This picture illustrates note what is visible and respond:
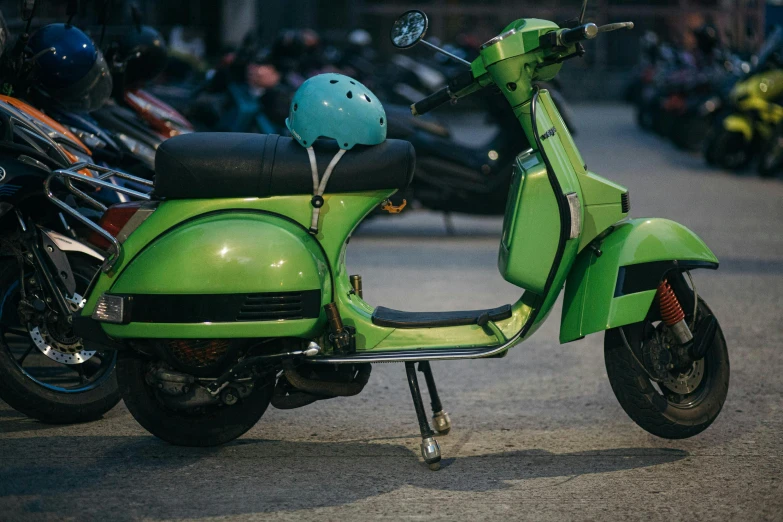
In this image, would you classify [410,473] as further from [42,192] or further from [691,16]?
[691,16]

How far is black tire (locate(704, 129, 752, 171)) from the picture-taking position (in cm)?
1309

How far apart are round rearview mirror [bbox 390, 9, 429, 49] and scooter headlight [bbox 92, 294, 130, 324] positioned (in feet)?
4.20

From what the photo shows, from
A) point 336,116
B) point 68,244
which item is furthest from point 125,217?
point 336,116

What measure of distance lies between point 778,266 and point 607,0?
20.8 metres

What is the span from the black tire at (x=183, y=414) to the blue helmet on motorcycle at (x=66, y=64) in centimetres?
197

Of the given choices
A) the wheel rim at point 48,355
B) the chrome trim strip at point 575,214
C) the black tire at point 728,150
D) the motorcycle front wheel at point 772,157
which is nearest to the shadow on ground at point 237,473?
the wheel rim at point 48,355

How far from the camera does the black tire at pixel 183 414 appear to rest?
399 cm

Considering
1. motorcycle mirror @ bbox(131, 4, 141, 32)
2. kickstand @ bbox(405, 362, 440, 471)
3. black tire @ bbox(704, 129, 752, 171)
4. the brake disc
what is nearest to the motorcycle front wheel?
black tire @ bbox(704, 129, 752, 171)

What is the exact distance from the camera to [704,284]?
7172 millimetres

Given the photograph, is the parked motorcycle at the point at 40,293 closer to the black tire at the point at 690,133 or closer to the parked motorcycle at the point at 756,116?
the parked motorcycle at the point at 756,116

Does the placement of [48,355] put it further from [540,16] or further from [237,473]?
[540,16]

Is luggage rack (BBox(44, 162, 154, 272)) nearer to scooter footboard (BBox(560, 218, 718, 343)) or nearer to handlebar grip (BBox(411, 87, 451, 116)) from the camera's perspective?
handlebar grip (BBox(411, 87, 451, 116))

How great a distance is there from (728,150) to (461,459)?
10077mm

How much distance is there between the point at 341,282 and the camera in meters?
4.00
